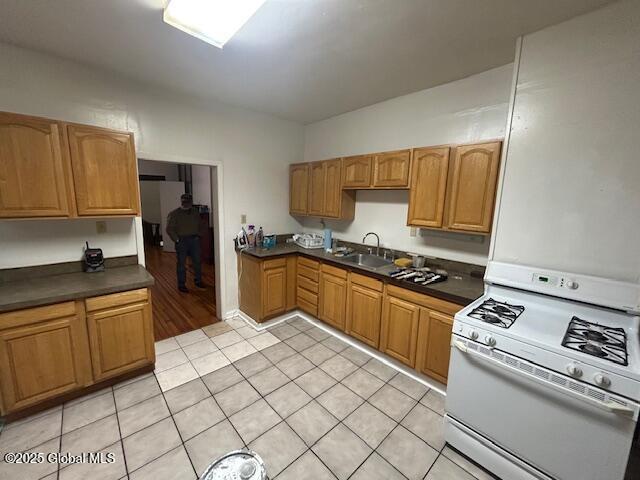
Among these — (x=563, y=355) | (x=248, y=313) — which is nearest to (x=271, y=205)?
(x=248, y=313)

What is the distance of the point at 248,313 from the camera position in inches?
128

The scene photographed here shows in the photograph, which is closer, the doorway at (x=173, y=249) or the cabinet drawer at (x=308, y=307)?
the cabinet drawer at (x=308, y=307)

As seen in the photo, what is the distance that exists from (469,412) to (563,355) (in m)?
0.64

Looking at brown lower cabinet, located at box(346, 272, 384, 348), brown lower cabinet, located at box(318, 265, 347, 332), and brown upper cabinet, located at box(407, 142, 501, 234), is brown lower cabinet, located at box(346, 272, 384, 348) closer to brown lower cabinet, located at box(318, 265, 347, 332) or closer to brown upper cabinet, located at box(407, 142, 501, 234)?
brown lower cabinet, located at box(318, 265, 347, 332)

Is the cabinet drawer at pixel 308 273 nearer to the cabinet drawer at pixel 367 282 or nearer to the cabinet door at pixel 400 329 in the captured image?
the cabinet drawer at pixel 367 282

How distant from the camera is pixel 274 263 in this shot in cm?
305

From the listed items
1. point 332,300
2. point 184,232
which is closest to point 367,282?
point 332,300

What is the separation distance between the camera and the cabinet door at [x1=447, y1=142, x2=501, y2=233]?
1926 millimetres

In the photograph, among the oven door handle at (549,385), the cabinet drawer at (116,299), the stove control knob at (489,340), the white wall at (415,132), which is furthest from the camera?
the white wall at (415,132)

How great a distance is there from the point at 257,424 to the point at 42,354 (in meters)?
1.54

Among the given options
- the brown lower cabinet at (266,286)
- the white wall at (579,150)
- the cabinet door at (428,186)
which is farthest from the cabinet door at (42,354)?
the white wall at (579,150)

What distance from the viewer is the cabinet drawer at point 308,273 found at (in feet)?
9.94

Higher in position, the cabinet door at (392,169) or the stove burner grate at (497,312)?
the cabinet door at (392,169)

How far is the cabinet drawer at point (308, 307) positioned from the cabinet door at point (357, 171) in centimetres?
A: 149
